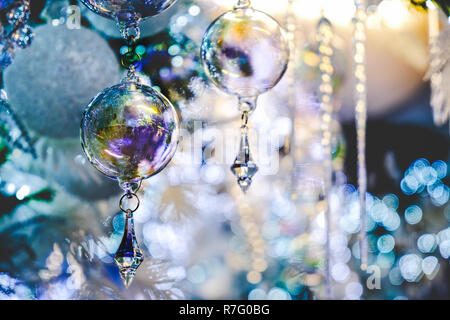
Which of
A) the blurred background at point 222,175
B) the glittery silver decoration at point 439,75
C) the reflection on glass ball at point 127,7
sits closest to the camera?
the reflection on glass ball at point 127,7

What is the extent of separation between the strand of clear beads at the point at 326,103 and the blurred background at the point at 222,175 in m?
0.01

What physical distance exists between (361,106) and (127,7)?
79 centimetres

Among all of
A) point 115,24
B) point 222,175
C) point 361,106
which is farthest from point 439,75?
point 115,24

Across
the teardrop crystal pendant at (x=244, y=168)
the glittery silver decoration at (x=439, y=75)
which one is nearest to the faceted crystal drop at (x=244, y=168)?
the teardrop crystal pendant at (x=244, y=168)

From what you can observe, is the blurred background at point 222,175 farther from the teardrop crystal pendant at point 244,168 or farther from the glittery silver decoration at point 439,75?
the teardrop crystal pendant at point 244,168

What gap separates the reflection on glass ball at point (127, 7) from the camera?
0.64 metres

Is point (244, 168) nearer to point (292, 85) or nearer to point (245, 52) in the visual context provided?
point (245, 52)

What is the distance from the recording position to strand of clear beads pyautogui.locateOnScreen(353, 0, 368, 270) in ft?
4.18

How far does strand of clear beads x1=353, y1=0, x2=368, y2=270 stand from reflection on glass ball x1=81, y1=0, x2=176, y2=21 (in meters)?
0.73

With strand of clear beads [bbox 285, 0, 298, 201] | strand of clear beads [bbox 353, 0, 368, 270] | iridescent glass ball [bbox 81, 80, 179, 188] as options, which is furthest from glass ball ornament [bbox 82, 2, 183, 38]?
iridescent glass ball [bbox 81, 80, 179, 188]

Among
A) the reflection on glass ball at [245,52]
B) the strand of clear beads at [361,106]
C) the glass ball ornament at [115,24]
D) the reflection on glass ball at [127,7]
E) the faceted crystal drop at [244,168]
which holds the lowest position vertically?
the faceted crystal drop at [244,168]

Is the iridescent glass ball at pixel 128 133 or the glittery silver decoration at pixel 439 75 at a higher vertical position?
the glittery silver decoration at pixel 439 75

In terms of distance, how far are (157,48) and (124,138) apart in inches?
24.1

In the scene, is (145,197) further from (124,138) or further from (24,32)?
(124,138)
